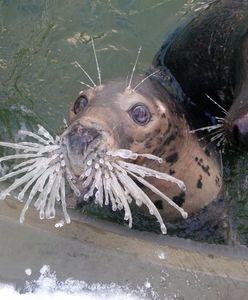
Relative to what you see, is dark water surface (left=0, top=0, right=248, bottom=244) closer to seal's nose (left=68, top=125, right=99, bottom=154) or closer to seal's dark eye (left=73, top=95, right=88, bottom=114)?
seal's dark eye (left=73, top=95, right=88, bottom=114)

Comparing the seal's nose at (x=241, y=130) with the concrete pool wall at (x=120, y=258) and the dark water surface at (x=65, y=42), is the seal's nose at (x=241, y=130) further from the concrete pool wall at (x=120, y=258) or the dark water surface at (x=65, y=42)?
the dark water surface at (x=65, y=42)

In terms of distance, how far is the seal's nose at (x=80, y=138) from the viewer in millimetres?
2697

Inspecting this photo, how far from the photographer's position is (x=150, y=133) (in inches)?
130

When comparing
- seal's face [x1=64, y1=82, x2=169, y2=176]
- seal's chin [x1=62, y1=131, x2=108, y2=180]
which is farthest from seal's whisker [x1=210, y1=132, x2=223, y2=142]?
seal's chin [x1=62, y1=131, x2=108, y2=180]

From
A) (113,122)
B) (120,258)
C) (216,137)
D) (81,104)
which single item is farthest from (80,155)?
(216,137)

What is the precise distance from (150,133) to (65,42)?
8.75 ft

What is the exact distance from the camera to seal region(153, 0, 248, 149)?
408 cm

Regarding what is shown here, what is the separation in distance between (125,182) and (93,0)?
3478 mm

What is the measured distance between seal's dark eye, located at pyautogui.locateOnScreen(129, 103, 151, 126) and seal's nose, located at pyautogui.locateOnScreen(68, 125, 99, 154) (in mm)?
454

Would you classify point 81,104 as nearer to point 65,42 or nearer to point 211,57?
point 211,57

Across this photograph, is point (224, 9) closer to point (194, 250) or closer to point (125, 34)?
point (125, 34)

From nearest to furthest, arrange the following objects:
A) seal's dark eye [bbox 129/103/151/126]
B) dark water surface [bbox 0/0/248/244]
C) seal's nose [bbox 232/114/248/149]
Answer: seal's nose [bbox 232/114/248/149] < seal's dark eye [bbox 129/103/151/126] < dark water surface [bbox 0/0/248/244]

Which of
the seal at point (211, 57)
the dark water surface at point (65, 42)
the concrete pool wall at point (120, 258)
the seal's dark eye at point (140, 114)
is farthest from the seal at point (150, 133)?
the dark water surface at point (65, 42)

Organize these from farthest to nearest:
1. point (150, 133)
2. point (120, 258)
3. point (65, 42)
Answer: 1. point (65, 42)
2. point (150, 133)
3. point (120, 258)
